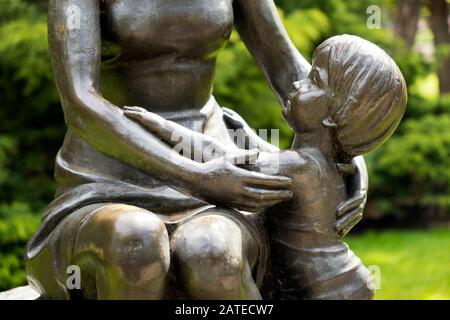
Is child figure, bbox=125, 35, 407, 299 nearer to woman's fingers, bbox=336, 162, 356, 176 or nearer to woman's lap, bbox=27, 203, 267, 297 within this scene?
woman's fingers, bbox=336, 162, 356, 176

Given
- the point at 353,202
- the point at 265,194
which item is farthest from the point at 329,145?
the point at 265,194

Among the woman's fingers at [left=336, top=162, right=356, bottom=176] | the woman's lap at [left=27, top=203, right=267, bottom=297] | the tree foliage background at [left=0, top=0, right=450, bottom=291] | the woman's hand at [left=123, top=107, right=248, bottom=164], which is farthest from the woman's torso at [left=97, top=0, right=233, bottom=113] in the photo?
the tree foliage background at [left=0, top=0, right=450, bottom=291]

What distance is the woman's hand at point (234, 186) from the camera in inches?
106

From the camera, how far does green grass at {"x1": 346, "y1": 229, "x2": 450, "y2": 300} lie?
6.46 meters

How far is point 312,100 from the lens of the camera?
284 centimetres

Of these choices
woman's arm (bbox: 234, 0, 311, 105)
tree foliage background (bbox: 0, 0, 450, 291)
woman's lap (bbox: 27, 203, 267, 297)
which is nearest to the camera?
woman's lap (bbox: 27, 203, 267, 297)

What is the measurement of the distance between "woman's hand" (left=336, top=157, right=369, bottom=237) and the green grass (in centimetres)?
327

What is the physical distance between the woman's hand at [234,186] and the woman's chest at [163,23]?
0.53m

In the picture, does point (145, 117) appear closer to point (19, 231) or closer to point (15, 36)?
point (19, 231)

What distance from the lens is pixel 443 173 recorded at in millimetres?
8242

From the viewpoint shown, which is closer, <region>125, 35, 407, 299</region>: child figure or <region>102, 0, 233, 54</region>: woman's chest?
<region>125, 35, 407, 299</region>: child figure

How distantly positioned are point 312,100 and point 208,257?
2.32ft

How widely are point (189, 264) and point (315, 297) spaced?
0.58 metres

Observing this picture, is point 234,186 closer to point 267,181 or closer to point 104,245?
point 267,181
